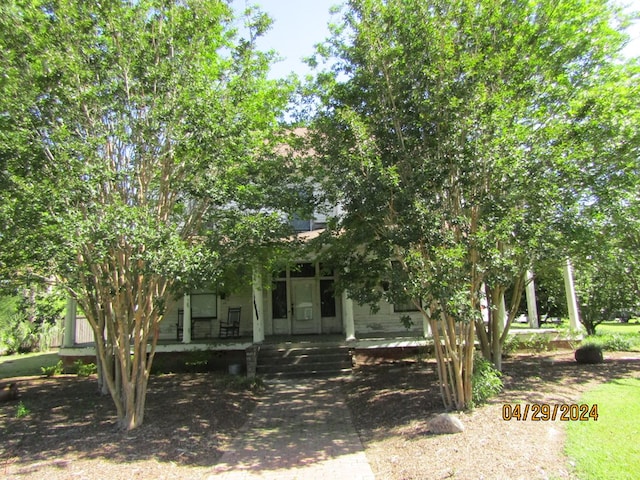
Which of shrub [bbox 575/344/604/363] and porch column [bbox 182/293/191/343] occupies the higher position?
porch column [bbox 182/293/191/343]

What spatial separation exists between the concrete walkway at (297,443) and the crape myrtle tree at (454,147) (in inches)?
76.0

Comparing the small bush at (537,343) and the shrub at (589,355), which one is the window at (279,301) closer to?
the small bush at (537,343)

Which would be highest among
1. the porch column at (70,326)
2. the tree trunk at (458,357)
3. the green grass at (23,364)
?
the porch column at (70,326)

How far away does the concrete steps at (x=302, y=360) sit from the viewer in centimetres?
1100

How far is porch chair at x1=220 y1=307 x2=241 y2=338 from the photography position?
14.5 meters

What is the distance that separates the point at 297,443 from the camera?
6.34 metres

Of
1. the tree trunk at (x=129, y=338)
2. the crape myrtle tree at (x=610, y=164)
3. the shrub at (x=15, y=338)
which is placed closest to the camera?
the tree trunk at (x=129, y=338)

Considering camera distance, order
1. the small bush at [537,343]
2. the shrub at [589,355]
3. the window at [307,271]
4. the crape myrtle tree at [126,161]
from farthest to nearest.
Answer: the window at [307,271] < the small bush at [537,343] < the shrub at [589,355] < the crape myrtle tree at [126,161]

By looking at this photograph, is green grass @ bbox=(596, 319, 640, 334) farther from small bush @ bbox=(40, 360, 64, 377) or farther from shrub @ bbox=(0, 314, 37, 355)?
shrub @ bbox=(0, 314, 37, 355)

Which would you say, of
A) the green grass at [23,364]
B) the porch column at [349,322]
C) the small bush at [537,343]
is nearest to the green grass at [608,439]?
the small bush at [537,343]

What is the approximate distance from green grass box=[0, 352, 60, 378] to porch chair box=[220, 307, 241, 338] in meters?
5.73

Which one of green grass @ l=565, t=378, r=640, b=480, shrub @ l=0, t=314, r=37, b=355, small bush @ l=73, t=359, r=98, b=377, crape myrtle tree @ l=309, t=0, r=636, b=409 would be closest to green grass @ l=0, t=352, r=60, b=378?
shrub @ l=0, t=314, r=37, b=355

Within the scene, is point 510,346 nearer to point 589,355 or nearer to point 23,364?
point 589,355
